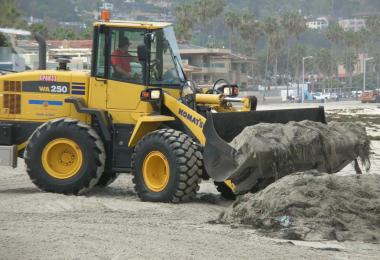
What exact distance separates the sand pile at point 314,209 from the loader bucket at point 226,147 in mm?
779

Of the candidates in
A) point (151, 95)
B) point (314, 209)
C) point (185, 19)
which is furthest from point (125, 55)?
point (185, 19)

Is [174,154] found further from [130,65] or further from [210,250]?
[210,250]

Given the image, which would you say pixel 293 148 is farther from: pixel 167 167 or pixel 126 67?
pixel 126 67

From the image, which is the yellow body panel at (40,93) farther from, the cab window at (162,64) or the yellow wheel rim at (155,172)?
the yellow wheel rim at (155,172)

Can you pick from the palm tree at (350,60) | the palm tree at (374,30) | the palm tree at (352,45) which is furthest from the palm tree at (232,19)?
the palm tree at (374,30)

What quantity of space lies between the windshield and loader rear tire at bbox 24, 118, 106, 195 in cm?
141

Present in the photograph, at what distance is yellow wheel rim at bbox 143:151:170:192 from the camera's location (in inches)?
523

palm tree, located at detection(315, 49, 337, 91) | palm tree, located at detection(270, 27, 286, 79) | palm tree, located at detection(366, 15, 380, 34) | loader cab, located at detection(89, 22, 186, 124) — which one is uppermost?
palm tree, located at detection(366, 15, 380, 34)

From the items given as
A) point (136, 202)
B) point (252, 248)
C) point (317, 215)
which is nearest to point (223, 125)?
point (136, 202)

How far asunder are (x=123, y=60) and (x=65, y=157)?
1.84 meters

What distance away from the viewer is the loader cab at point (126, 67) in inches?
559

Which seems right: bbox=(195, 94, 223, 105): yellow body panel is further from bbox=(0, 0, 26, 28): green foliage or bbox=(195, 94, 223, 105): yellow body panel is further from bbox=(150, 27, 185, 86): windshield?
bbox=(0, 0, 26, 28): green foliage

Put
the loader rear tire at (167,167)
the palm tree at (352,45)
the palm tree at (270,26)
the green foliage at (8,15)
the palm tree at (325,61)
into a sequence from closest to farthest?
the loader rear tire at (167,167) → the green foliage at (8,15) → the palm tree at (270,26) → the palm tree at (352,45) → the palm tree at (325,61)

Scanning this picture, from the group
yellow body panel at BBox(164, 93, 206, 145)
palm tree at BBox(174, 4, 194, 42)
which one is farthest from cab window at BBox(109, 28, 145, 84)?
palm tree at BBox(174, 4, 194, 42)
